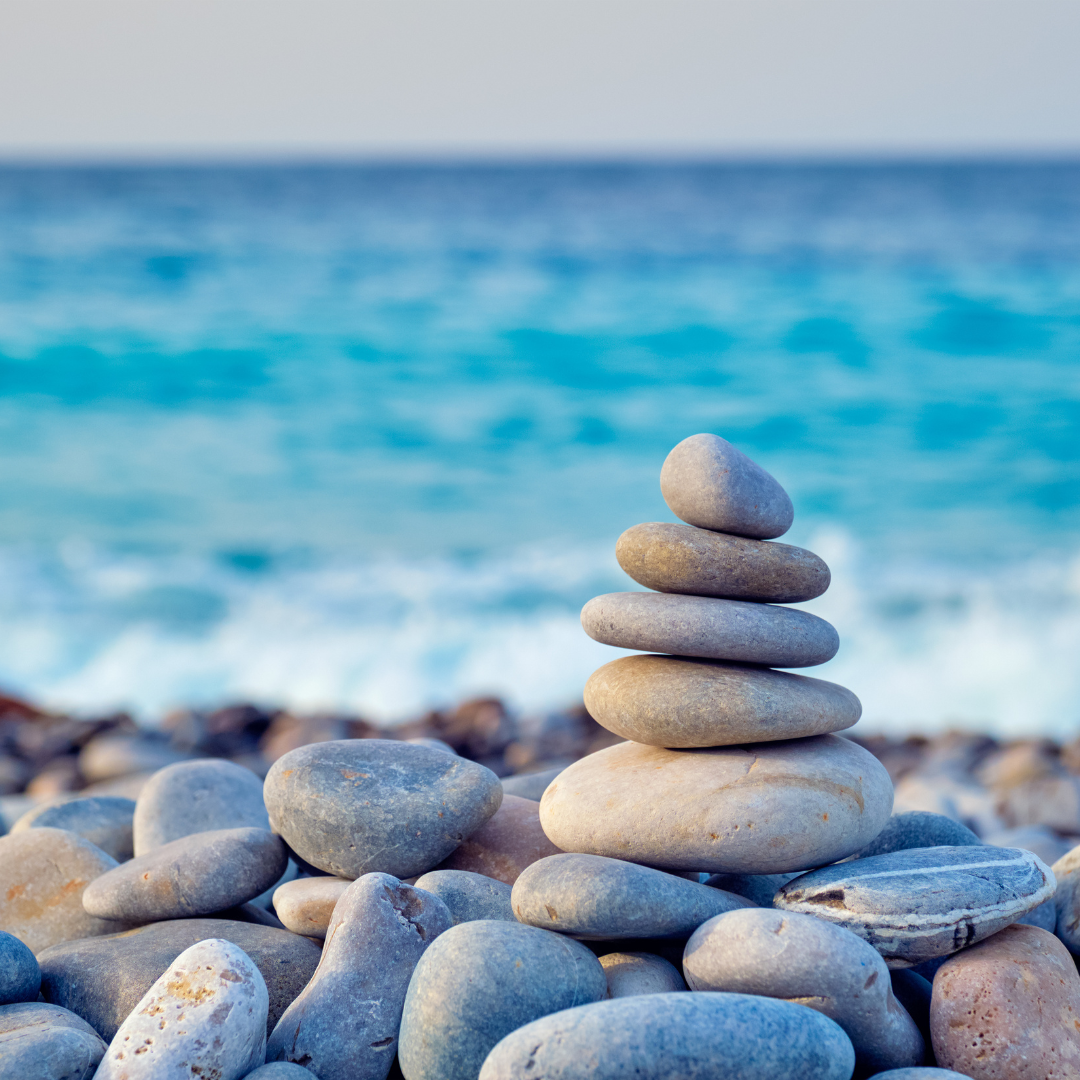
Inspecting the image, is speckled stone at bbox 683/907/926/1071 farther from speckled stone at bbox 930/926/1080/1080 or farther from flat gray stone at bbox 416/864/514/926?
flat gray stone at bbox 416/864/514/926

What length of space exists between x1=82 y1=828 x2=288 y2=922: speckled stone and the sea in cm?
445

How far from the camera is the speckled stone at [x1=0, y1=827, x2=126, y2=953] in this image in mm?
2746

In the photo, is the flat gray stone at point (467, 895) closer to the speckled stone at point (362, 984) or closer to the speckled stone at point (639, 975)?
the speckled stone at point (362, 984)

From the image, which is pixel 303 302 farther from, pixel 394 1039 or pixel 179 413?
pixel 394 1039

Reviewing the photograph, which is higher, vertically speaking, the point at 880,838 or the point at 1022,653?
the point at 880,838

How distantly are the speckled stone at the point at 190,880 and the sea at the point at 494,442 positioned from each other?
445cm

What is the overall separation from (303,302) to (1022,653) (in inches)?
600

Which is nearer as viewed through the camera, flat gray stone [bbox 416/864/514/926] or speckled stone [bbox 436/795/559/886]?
flat gray stone [bbox 416/864/514/926]

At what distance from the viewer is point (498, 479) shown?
12578 mm

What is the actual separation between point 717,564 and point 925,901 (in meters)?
0.85

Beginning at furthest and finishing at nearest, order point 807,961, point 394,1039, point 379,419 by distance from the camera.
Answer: point 379,419
point 394,1039
point 807,961

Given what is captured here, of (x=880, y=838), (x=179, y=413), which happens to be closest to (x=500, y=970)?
(x=880, y=838)

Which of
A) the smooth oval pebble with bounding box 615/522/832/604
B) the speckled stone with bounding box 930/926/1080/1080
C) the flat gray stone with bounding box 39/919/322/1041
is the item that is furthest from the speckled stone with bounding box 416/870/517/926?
the speckled stone with bounding box 930/926/1080/1080

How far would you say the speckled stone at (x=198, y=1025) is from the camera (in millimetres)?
1861
